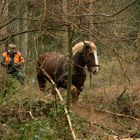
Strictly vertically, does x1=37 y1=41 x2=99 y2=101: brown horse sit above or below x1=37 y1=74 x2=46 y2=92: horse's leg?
above

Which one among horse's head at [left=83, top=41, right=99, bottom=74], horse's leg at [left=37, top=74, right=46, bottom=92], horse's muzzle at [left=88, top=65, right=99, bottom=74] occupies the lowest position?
horse's leg at [left=37, top=74, right=46, bottom=92]

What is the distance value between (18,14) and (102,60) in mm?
16284

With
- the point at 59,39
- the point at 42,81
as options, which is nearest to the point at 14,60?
the point at 42,81

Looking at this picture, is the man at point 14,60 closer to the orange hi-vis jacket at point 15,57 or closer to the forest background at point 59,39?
the orange hi-vis jacket at point 15,57

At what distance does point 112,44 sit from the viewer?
7.39 meters

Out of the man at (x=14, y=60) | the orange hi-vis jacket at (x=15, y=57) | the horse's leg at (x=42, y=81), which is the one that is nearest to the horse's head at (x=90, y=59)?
the man at (x=14, y=60)

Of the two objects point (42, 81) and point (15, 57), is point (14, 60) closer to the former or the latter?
point (15, 57)

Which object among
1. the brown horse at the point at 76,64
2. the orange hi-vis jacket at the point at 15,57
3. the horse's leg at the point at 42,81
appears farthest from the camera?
the horse's leg at the point at 42,81

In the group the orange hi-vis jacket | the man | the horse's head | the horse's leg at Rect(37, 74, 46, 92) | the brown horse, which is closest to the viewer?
the horse's head

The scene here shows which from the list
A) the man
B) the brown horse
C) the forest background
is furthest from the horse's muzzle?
the man

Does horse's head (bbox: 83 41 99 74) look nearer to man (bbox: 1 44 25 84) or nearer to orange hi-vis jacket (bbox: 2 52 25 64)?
man (bbox: 1 44 25 84)

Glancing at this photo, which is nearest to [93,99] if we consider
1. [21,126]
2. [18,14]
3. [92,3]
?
[21,126]

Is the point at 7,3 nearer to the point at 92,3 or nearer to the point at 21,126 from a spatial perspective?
the point at 92,3

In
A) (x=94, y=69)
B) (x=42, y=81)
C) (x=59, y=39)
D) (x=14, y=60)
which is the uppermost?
(x=59, y=39)
